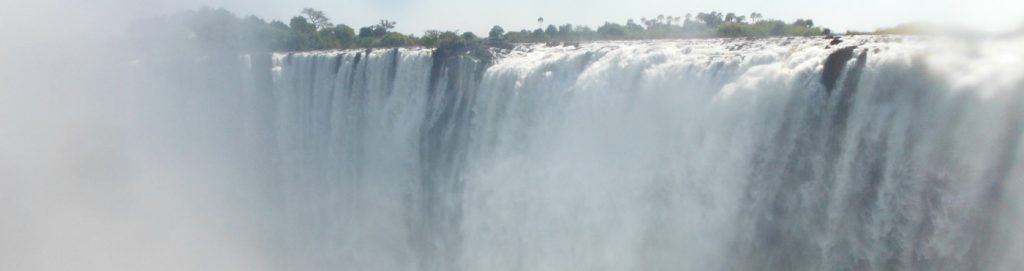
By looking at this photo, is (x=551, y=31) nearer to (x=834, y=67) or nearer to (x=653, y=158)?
(x=653, y=158)

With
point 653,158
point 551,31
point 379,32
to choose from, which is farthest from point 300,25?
point 653,158

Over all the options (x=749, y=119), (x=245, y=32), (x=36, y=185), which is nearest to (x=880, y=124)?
(x=749, y=119)

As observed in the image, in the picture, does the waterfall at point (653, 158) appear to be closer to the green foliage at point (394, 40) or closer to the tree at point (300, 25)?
the green foliage at point (394, 40)

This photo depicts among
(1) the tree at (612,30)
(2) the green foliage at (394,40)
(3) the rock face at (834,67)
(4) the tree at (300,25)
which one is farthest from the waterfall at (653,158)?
(4) the tree at (300,25)

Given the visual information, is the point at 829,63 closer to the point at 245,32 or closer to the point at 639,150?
the point at 639,150

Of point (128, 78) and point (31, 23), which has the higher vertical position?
point (31, 23)

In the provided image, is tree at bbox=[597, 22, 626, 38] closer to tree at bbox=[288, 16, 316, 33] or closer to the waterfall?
the waterfall
